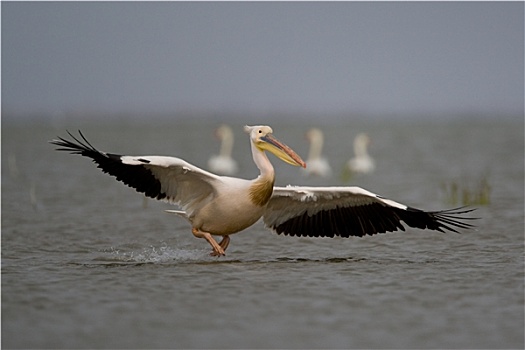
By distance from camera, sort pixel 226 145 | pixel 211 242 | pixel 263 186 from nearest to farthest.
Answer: pixel 263 186 < pixel 211 242 < pixel 226 145

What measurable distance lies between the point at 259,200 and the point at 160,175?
1.03 m

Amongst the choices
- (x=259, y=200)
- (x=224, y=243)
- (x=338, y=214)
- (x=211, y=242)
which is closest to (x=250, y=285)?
(x=259, y=200)

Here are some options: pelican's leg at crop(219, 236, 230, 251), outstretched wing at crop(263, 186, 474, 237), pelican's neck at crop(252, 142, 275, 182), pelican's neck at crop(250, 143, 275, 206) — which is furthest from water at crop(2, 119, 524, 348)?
pelican's neck at crop(252, 142, 275, 182)

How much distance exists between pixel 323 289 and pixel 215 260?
1844 mm

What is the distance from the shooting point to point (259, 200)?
944 cm

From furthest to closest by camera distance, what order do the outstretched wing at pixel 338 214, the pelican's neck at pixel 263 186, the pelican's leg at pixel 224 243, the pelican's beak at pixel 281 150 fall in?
the pelican's leg at pixel 224 243 → the outstretched wing at pixel 338 214 → the pelican's beak at pixel 281 150 → the pelican's neck at pixel 263 186

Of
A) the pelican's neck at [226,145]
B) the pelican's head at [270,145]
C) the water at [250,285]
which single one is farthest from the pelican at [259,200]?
the pelican's neck at [226,145]

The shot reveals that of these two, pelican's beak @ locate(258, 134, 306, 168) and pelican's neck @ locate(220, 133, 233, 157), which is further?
pelican's neck @ locate(220, 133, 233, 157)

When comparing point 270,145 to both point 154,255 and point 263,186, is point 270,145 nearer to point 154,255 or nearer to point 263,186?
point 263,186

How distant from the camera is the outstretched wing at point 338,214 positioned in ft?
32.0

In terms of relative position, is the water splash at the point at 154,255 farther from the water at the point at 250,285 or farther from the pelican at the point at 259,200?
the pelican at the point at 259,200

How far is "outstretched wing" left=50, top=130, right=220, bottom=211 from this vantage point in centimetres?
918

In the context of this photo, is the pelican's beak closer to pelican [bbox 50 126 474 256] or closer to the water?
pelican [bbox 50 126 474 256]

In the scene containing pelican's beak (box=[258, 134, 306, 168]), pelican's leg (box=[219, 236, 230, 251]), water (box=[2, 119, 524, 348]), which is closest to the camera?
water (box=[2, 119, 524, 348])
